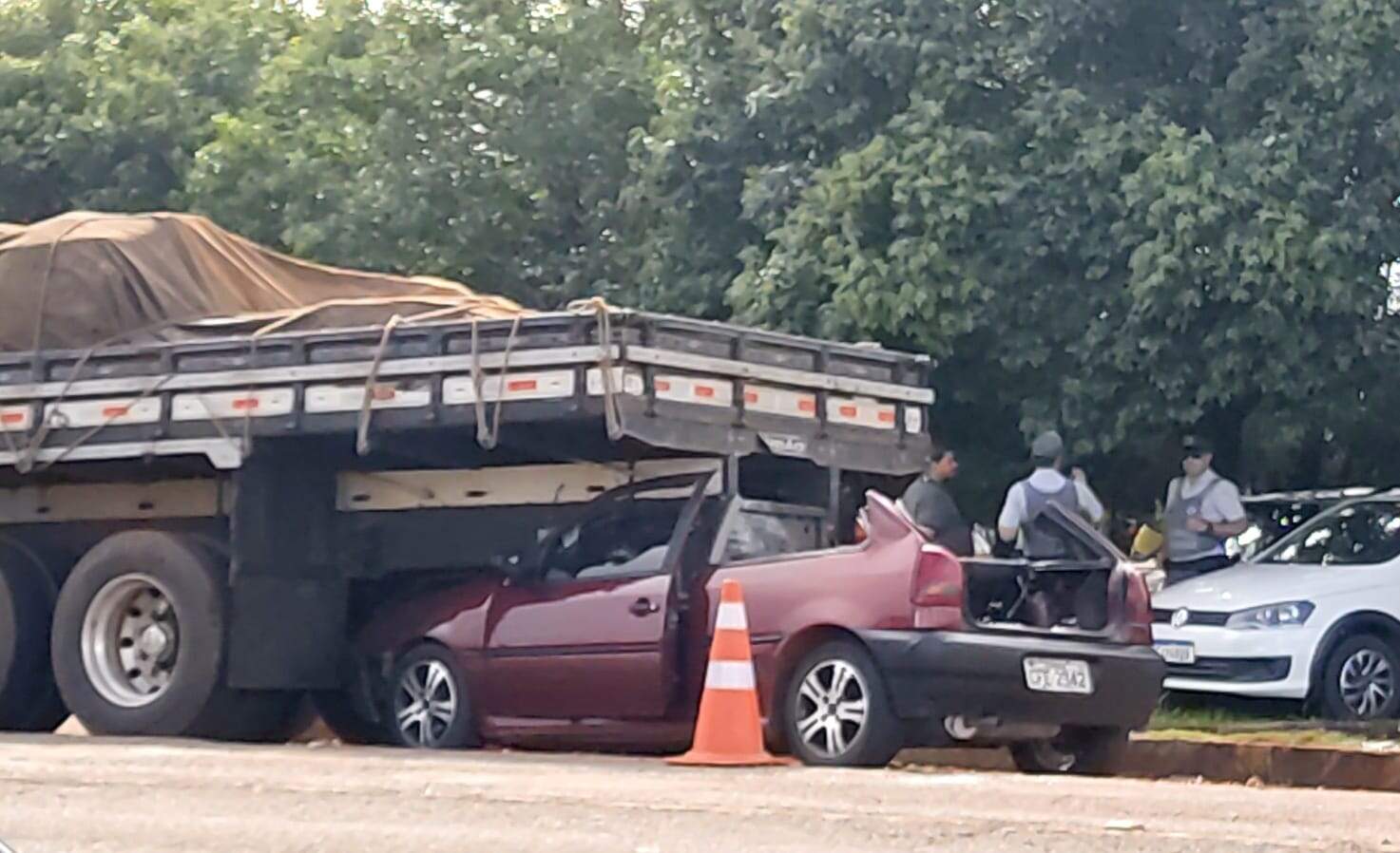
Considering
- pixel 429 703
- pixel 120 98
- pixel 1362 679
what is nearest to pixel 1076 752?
pixel 429 703

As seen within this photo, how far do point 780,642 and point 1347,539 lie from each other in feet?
17.0

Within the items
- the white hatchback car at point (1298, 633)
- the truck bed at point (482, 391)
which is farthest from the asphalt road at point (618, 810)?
the white hatchback car at point (1298, 633)

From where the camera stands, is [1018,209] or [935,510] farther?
[1018,209]

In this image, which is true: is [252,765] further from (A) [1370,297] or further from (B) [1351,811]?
(A) [1370,297]

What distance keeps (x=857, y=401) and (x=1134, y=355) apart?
383cm

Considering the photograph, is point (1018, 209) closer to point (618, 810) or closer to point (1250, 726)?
point (1250, 726)

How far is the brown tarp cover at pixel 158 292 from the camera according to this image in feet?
46.4

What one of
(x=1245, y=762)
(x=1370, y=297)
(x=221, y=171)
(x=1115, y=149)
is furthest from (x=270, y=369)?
(x=221, y=171)

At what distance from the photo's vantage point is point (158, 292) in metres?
14.3

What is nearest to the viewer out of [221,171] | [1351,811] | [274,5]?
[1351,811]

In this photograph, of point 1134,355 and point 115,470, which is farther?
point 1134,355

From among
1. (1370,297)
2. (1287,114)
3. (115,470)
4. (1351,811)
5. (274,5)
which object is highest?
(274,5)

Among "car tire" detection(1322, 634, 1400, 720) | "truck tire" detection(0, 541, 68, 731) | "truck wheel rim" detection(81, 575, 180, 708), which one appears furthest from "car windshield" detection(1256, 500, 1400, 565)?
"truck tire" detection(0, 541, 68, 731)

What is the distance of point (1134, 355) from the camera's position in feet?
54.6
